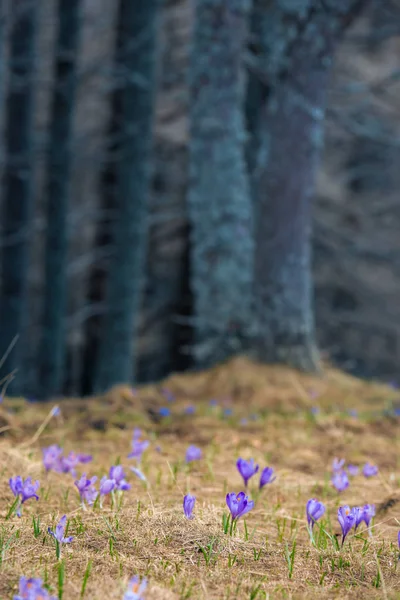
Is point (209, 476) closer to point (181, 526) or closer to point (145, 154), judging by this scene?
point (181, 526)

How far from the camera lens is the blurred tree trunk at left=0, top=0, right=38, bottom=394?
8.54 m

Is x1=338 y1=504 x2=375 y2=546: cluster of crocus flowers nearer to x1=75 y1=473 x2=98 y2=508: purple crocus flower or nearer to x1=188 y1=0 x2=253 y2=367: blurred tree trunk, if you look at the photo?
x1=75 y1=473 x2=98 y2=508: purple crocus flower

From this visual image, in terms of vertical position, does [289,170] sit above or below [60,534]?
above

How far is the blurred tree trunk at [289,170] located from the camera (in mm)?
6312

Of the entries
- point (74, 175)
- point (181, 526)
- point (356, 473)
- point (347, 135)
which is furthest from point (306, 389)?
point (347, 135)

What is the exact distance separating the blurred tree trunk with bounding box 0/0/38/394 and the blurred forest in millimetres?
24

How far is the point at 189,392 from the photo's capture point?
233 inches

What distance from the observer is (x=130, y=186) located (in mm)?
9023

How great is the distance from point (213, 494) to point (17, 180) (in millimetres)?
6433

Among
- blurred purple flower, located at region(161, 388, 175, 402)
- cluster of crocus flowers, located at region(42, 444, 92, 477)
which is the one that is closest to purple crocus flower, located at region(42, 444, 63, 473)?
cluster of crocus flowers, located at region(42, 444, 92, 477)

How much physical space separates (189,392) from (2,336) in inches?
139

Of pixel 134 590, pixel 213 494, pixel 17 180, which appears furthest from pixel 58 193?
pixel 134 590

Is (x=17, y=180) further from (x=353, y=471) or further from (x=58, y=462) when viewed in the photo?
(x=353, y=471)

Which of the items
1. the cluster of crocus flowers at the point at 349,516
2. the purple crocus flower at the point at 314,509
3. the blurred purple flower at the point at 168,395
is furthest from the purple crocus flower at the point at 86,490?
the blurred purple flower at the point at 168,395
